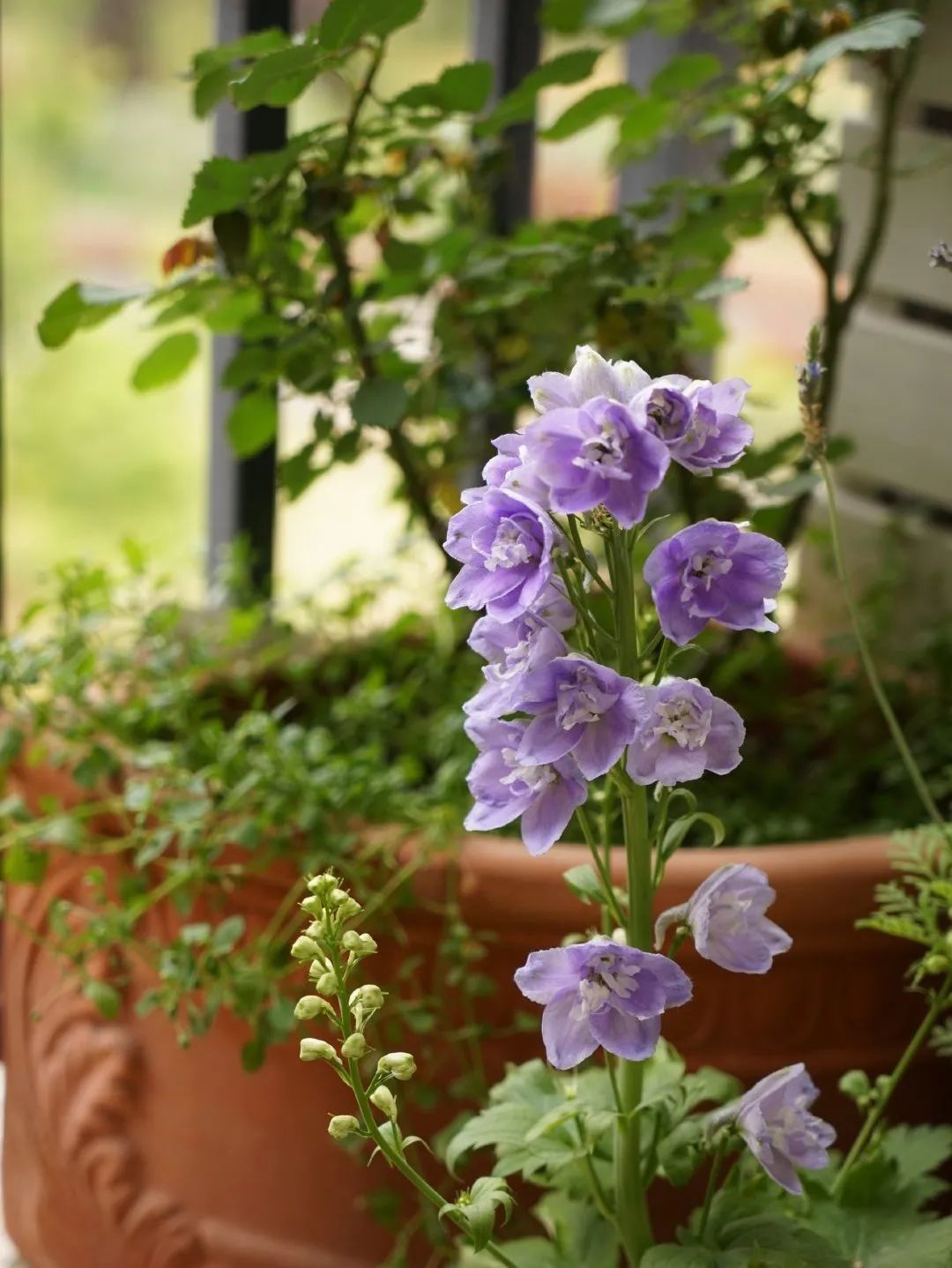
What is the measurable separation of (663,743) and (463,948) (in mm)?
402

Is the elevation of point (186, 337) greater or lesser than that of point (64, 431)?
greater

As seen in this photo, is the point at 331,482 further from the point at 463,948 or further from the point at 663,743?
the point at 663,743

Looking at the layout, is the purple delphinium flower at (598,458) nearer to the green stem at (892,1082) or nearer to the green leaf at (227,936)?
the green stem at (892,1082)

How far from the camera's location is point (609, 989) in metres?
0.73

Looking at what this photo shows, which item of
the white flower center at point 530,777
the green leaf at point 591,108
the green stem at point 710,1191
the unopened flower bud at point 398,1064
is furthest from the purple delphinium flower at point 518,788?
the green leaf at point 591,108

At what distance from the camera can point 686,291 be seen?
1188 mm

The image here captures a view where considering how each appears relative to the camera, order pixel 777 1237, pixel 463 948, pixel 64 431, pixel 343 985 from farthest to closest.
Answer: pixel 64 431, pixel 463 948, pixel 777 1237, pixel 343 985

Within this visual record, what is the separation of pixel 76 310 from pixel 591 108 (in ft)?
1.26

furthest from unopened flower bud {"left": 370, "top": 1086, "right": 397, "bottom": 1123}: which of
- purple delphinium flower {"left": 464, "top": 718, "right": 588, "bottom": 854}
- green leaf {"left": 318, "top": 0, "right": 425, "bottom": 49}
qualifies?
green leaf {"left": 318, "top": 0, "right": 425, "bottom": 49}

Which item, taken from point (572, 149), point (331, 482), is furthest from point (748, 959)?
point (331, 482)

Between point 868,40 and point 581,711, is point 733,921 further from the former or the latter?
point 868,40

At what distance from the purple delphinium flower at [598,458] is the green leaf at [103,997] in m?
0.58

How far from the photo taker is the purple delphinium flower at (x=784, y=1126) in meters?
0.80

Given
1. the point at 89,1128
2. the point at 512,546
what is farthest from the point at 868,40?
the point at 89,1128
